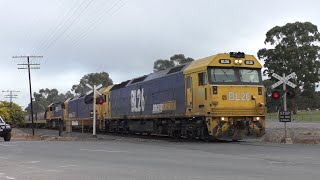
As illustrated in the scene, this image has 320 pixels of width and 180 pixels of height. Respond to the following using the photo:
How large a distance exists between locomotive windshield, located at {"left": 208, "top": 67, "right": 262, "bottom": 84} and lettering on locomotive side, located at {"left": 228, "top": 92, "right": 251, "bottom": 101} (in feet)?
1.88

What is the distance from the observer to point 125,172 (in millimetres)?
11547

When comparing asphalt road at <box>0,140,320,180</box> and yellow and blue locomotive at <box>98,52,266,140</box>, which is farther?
yellow and blue locomotive at <box>98,52,266,140</box>

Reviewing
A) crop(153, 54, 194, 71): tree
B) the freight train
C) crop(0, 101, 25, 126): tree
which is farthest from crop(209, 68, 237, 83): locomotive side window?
crop(153, 54, 194, 71): tree

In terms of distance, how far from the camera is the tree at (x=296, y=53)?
3103 inches

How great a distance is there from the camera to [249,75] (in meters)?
23.2

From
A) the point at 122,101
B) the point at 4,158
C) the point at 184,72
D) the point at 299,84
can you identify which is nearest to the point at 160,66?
the point at 299,84

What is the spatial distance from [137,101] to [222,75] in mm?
10562

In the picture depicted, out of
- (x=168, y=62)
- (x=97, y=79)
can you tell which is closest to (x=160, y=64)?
(x=168, y=62)

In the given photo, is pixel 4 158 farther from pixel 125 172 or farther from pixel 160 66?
pixel 160 66

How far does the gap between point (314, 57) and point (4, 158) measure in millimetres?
70556

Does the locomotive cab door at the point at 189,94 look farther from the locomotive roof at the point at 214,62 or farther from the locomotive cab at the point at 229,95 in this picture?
the locomotive roof at the point at 214,62

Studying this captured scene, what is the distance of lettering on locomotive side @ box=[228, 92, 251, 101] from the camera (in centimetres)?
2233

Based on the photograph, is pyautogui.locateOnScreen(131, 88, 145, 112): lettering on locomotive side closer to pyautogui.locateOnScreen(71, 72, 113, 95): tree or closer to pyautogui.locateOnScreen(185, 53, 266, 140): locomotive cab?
pyautogui.locateOnScreen(185, 53, 266, 140): locomotive cab

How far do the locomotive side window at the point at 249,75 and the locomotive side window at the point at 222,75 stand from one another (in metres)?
0.43
